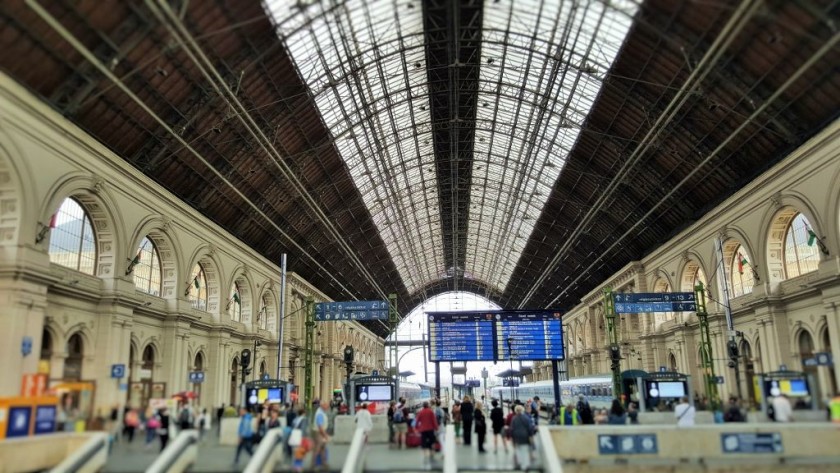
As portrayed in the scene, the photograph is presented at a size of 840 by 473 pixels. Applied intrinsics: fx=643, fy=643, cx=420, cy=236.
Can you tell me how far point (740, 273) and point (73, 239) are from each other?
31.9m

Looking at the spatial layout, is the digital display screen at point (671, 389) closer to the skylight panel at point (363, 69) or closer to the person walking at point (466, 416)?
the person walking at point (466, 416)

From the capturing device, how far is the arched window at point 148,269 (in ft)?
95.8

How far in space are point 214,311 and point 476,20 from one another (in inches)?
858

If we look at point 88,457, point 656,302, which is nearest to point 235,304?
point 656,302

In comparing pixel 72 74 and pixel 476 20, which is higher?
pixel 476 20

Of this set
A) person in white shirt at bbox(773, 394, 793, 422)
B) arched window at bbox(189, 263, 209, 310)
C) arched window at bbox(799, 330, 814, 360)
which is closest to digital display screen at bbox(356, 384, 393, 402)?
arched window at bbox(189, 263, 209, 310)

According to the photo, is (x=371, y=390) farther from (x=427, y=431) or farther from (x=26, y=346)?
(x=26, y=346)

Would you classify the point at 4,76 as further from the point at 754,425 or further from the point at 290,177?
the point at 754,425

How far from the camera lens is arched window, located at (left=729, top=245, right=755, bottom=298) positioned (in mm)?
33312

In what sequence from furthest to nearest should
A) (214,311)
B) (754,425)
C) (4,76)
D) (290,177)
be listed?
(214,311) < (290,177) < (4,76) < (754,425)

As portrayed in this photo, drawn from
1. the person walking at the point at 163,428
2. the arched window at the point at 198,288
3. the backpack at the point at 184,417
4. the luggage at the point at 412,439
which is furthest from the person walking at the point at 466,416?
the arched window at the point at 198,288

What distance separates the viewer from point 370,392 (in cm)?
3100

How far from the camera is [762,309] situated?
99.9ft

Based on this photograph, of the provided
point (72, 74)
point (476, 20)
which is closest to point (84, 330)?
point (72, 74)
